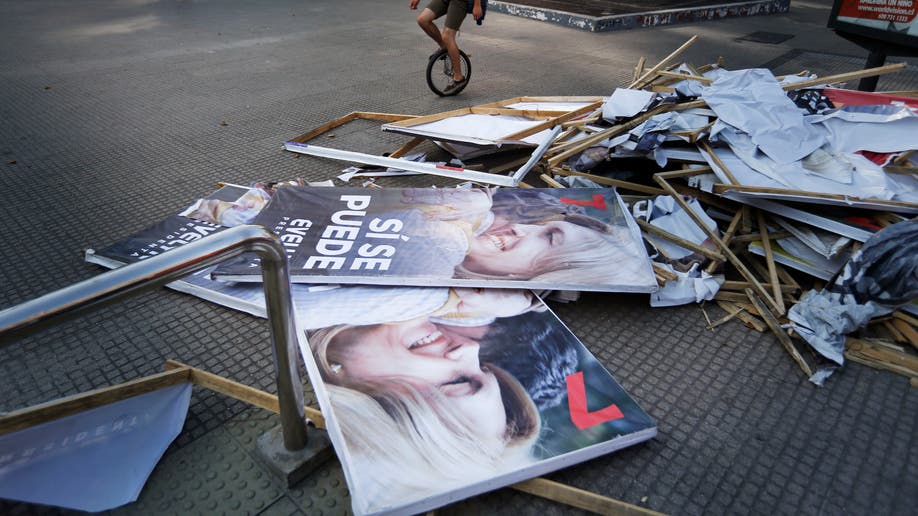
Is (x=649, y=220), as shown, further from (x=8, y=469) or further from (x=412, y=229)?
(x=8, y=469)

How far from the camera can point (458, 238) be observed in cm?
298

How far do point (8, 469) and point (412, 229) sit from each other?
188cm

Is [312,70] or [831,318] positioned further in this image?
[312,70]

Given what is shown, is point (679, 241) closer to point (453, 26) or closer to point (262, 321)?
point (262, 321)

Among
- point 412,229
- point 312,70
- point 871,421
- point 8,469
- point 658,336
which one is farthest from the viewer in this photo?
point 312,70

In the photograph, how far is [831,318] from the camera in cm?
249

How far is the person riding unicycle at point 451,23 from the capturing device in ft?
19.0

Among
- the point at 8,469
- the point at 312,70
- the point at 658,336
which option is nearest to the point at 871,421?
the point at 658,336

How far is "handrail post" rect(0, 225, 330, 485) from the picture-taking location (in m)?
1.24

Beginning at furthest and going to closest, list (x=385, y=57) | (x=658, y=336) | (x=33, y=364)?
(x=385, y=57), (x=658, y=336), (x=33, y=364)

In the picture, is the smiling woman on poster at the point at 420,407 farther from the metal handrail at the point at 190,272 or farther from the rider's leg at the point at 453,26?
the rider's leg at the point at 453,26

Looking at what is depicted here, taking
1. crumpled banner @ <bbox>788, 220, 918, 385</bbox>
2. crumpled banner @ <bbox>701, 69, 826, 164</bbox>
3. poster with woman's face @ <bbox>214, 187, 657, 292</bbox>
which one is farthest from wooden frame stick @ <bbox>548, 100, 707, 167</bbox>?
crumpled banner @ <bbox>788, 220, 918, 385</bbox>

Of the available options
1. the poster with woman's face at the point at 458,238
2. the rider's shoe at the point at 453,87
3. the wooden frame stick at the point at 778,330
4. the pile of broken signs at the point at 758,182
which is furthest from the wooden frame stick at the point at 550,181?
the rider's shoe at the point at 453,87

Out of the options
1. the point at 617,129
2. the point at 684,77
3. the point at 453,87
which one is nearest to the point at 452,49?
the point at 453,87
